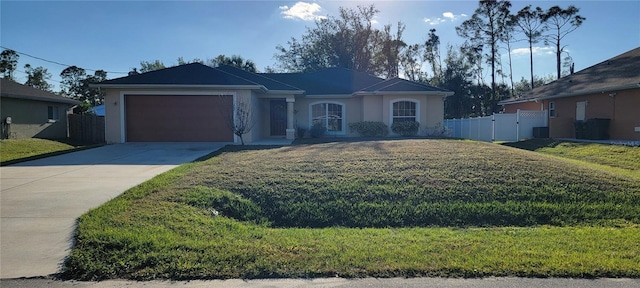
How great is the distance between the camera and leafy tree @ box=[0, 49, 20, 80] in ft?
151

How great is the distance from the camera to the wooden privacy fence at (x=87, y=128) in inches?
855

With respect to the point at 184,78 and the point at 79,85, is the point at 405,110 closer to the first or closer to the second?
the point at 184,78

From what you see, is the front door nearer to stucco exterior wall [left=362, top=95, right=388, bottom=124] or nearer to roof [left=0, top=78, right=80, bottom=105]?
stucco exterior wall [left=362, top=95, right=388, bottom=124]

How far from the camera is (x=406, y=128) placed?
60.8 feet

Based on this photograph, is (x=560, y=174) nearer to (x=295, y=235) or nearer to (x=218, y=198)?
(x=295, y=235)

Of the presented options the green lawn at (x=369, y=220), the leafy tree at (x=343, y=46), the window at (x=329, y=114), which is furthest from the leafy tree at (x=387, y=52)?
the green lawn at (x=369, y=220)

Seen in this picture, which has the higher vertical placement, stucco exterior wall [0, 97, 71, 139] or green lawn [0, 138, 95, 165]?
stucco exterior wall [0, 97, 71, 139]

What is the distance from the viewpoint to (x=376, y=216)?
6617 millimetres

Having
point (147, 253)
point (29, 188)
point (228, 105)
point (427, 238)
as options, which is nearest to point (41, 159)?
point (29, 188)

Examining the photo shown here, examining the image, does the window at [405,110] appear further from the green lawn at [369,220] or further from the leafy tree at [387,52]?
the leafy tree at [387,52]

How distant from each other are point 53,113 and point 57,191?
61.4ft

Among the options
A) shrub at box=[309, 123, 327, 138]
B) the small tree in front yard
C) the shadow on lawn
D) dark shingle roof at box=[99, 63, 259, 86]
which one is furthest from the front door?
the shadow on lawn

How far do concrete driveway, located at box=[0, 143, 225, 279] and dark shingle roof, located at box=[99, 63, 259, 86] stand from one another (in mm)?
3147

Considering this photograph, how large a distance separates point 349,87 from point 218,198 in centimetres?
1554
